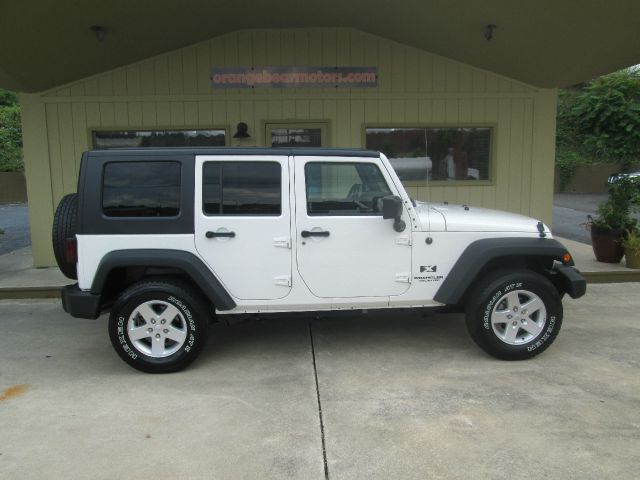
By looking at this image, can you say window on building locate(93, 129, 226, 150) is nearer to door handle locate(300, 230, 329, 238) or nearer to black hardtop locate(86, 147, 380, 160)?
black hardtop locate(86, 147, 380, 160)

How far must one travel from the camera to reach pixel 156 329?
Result: 4301mm

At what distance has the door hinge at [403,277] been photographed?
175 inches

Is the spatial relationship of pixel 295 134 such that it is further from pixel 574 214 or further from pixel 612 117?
pixel 574 214

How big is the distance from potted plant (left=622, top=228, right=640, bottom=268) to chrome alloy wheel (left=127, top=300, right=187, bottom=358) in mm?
6382

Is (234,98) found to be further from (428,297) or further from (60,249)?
(428,297)

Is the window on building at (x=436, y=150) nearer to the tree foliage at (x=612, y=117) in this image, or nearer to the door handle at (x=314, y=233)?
the tree foliage at (x=612, y=117)

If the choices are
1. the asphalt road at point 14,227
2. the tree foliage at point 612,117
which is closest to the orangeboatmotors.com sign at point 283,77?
the tree foliage at point 612,117

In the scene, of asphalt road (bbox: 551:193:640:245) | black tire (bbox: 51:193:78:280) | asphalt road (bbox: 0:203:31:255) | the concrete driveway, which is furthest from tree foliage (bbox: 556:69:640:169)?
asphalt road (bbox: 0:203:31:255)

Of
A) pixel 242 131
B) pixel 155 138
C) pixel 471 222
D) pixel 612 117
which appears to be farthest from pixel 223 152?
pixel 612 117

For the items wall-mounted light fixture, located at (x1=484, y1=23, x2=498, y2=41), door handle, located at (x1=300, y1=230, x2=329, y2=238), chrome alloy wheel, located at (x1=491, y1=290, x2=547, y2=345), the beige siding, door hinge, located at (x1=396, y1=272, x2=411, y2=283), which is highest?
wall-mounted light fixture, located at (x1=484, y1=23, x2=498, y2=41)

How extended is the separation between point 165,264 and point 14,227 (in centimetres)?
1144

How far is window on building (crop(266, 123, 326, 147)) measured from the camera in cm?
830

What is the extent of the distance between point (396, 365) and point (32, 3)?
5245 mm

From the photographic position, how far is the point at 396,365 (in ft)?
14.8
